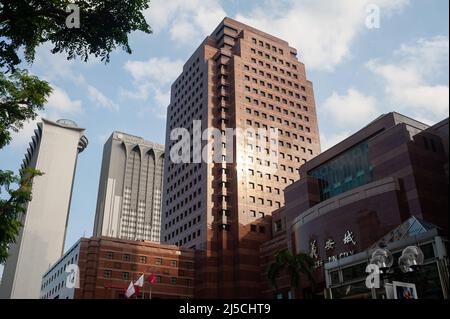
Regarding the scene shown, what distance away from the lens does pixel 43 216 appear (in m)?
167

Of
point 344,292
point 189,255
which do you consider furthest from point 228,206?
point 344,292

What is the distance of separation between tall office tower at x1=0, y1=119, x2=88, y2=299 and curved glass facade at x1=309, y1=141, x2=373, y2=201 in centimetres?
12488

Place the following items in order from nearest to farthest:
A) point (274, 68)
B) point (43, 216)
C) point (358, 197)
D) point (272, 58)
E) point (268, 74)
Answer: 1. point (358, 197)
2. point (268, 74)
3. point (274, 68)
4. point (272, 58)
5. point (43, 216)

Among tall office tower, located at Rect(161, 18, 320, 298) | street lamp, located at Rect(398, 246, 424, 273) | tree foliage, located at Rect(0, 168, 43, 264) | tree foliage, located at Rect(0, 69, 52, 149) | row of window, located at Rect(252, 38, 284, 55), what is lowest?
street lamp, located at Rect(398, 246, 424, 273)

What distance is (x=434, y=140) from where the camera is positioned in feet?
20.4

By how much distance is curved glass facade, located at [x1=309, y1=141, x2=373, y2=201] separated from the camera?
6012cm

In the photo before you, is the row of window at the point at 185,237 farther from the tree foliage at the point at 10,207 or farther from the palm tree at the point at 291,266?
the tree foliage at the point at 10,207

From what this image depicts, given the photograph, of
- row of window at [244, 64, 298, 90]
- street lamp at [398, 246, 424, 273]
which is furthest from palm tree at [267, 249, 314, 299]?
row of window at [244, 64, 298, 90]

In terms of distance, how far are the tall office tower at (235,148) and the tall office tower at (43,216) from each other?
72.7 metres

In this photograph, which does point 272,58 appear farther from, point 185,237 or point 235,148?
point 185,237

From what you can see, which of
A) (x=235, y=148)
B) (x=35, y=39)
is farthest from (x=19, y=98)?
(x=235, y=148)

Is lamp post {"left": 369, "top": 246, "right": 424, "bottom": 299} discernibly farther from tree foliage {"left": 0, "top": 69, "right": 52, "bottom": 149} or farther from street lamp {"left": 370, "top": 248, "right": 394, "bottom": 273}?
tree foliage {"left": 0, "top": 69, "right": 52, "bottom": 149}

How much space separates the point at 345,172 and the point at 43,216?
13702 centimetres
